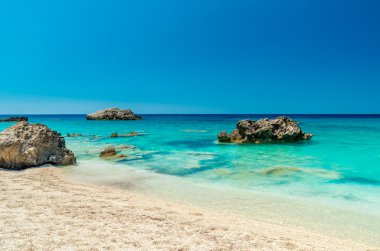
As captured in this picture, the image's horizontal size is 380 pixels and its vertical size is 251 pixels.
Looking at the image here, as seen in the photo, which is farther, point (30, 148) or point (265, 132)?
point (265, 132)

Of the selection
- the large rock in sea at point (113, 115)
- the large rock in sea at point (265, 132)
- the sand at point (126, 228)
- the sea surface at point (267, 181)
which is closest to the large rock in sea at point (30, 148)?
the sea surface at point (267, 181)

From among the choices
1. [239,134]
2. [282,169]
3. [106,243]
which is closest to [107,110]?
[239,134]

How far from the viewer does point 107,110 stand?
11094 centimetres

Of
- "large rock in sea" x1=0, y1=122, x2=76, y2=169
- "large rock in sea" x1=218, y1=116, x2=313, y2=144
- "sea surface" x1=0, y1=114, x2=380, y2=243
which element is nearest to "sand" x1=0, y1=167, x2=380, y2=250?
"sea surface" x1=0, y1=114, x2=380, y2=243

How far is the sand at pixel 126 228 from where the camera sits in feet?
17.8

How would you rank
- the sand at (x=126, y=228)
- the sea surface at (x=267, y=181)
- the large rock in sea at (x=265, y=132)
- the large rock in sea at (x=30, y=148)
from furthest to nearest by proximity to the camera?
the large rock in sea at (x=265, y=132)
the large rock in sea at (x=30, y=148)
the sea surface at (x=267, y=181)
the sand at (x=126, y=228)

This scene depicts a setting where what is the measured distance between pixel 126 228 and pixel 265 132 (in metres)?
23.2

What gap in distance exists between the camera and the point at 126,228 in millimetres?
6215

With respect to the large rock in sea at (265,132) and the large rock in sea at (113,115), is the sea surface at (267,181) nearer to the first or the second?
the large rock in sea at (265,132)

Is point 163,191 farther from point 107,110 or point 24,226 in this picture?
point 107,110

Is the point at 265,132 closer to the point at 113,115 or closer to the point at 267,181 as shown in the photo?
the point at 267,181

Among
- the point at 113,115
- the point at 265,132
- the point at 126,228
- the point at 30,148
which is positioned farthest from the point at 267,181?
the point at 113,115

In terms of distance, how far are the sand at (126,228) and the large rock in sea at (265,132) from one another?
20076mm

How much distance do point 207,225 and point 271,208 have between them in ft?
9.03
